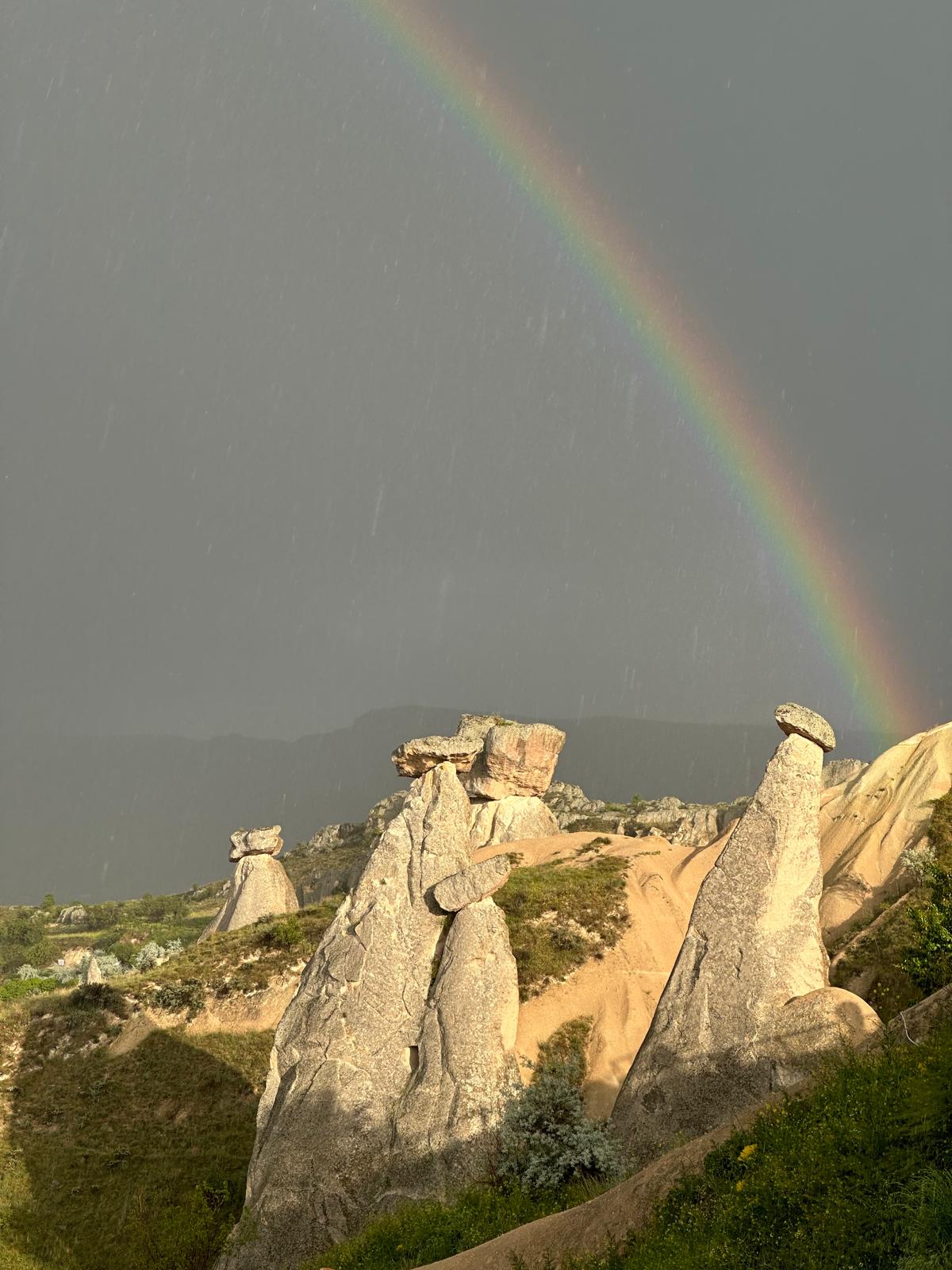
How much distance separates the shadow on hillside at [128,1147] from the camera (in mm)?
19484

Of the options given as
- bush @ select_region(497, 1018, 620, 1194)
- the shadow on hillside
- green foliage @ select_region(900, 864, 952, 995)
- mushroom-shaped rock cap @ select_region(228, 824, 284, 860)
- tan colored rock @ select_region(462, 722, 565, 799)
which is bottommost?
the shadow on hillside

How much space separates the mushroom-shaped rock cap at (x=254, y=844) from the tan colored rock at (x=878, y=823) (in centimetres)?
2719

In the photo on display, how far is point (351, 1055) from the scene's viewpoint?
54.2 ft

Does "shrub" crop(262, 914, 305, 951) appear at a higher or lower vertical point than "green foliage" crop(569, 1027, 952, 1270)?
lower

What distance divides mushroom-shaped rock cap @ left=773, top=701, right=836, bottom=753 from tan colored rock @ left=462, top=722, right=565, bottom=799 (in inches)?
1210

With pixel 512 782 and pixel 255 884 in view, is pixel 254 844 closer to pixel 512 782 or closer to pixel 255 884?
pixel 255 884

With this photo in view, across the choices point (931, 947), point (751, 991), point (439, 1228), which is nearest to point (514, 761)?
point (931, 947)

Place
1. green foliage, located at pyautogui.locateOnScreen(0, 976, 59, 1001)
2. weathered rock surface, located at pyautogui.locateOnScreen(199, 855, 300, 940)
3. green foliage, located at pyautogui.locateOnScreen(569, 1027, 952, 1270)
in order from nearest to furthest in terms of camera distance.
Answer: green foliage, located at pyautogui.locateOnScreen(569, 1027, 952, 1270) → green foliage, located at pyautogui.locateOnScreen(0, 976, 59, 1001) → weathered rock surface, located at pyautogui.locateOnScreen(199, 855, 300, 940)

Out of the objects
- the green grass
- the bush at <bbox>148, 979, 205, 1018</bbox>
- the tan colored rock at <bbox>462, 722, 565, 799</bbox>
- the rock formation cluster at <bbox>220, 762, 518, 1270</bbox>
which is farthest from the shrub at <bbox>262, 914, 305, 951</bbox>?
the rock formation cluster at <bbox>220, 762, 518, 1270</bbox>

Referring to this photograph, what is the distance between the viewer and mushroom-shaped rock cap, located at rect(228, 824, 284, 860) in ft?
149

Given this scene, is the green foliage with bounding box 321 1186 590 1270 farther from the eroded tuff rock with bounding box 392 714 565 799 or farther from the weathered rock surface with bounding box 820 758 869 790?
the weathered rock surface with bounding box 820 758 869 790

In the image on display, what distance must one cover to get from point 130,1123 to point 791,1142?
69.6 feet

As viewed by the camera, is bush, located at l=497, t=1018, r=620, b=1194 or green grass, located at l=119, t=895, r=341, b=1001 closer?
bush, located at l=497, t=1018, r=620, b=1194

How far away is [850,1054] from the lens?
33.0 ft
